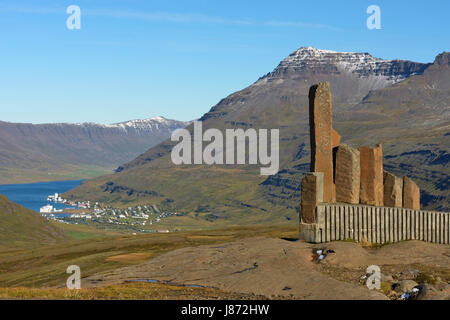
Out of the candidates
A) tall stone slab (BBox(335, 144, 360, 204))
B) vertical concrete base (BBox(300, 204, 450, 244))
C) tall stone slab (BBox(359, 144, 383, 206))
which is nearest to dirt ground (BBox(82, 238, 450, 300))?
vertical concrete base (BBox(300, 204, 450, 244))

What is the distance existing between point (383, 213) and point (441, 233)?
5.03 metres

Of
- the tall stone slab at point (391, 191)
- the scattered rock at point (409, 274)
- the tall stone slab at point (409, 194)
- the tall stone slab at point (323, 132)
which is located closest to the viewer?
the scattered rock at point (409, 274)

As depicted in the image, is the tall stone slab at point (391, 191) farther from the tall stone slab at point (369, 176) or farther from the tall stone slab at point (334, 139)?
the tall stone slab at point (334, 139)

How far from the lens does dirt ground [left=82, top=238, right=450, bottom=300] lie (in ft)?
97.3

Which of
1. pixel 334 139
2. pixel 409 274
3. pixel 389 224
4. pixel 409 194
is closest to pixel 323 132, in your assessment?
pixel 334 139

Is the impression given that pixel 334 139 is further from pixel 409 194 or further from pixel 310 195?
pixel 409 194

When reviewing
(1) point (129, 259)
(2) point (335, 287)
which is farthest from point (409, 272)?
(1) point (129, 259)

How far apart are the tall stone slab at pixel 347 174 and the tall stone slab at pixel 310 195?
3702mm

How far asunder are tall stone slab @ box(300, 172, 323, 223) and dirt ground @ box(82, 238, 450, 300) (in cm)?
278

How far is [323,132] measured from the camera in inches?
1900

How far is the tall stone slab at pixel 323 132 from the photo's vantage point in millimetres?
47906

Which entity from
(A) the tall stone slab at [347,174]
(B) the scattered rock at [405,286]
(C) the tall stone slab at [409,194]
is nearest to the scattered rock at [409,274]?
(B) the scattered rock at [405,286]

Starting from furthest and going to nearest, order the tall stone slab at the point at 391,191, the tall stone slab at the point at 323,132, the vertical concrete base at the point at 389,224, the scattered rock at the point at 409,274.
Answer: the tall stone slab at the point at 391,191 → the tall stone slab at the point at 323,132 → the vertical concrete base at the point at 389,224 → the scattered rock at the point at 409,274

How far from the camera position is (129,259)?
61906mm
